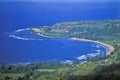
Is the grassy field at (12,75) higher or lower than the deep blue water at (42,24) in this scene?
lower

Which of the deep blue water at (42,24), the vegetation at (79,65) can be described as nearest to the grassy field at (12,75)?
the vegetation at (79,65)

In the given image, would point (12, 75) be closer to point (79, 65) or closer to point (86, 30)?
point (79, 65)

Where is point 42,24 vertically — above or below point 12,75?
above

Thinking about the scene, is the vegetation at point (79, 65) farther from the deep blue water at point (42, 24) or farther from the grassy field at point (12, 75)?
the deep blue water at point (42, 24)

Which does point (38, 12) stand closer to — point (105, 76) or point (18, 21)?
point (18, 21)

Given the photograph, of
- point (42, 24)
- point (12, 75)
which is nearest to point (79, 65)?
point (42, 24)

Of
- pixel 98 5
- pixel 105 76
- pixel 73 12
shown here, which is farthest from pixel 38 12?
pixel 105 76
